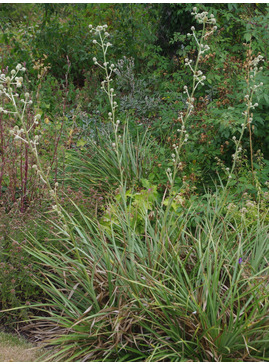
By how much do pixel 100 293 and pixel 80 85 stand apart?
6.80 meters

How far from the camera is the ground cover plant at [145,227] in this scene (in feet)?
9.29

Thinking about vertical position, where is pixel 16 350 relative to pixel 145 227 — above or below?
below

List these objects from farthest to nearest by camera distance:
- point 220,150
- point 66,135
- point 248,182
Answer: point 66,135 < point 220,150 < point 248,182

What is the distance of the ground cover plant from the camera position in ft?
9.29

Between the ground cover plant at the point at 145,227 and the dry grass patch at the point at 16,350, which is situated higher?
the ground cover plant at the point at 145,227

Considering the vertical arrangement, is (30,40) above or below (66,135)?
above

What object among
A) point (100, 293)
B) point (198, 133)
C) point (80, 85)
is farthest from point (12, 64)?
point (100, 293)

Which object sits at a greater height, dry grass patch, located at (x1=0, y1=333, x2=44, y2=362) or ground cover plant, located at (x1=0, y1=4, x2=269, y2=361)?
ground cover plant, located at (x1=0, y1=4, x2=269, y2=361)

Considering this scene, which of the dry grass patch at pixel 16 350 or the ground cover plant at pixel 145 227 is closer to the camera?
the ground cover plant at pixel 145 227

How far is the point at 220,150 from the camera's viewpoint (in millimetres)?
4949

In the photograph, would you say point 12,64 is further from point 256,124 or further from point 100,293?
point 100,293

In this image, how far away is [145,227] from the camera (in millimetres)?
3396

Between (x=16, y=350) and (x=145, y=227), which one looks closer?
(x=16, y=350)

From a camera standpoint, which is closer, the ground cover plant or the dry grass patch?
the ground cover plant
